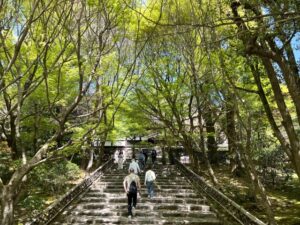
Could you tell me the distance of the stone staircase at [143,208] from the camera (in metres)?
12.4

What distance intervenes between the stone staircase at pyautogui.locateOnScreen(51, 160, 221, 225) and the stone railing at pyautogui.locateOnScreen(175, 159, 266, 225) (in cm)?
39

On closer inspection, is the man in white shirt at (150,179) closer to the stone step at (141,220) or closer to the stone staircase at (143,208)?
the stone staircase at (143,208)

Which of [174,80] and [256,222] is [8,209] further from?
[174,80]

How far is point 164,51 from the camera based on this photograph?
18.2 metres

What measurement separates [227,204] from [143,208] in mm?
3379

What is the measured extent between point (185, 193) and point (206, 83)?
5096 millimetres

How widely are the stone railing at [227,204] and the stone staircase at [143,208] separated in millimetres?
394

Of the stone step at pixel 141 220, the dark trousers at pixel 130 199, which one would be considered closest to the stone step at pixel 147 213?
the stone step at pixel 141 220

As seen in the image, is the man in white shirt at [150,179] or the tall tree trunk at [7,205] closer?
the tall tree trunk at [7,205]

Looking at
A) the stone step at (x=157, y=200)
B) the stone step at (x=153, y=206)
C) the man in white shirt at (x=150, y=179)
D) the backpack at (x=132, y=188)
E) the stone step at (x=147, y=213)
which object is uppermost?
the man in white shirt at (x=150, y=179)

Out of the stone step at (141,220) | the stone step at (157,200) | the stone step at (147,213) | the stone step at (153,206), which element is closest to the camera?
the stone step at (141,220)

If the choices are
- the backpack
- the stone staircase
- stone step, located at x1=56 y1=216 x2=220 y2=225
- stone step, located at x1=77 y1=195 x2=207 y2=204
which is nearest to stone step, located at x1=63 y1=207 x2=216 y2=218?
the stone staircase

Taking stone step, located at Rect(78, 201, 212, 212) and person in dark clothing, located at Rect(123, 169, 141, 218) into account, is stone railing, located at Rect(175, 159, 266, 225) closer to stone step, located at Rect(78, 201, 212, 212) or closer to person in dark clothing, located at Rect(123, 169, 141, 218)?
stone step, located at Rect(78, 201, 212, 212)

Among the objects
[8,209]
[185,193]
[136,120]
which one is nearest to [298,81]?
[8,209]
